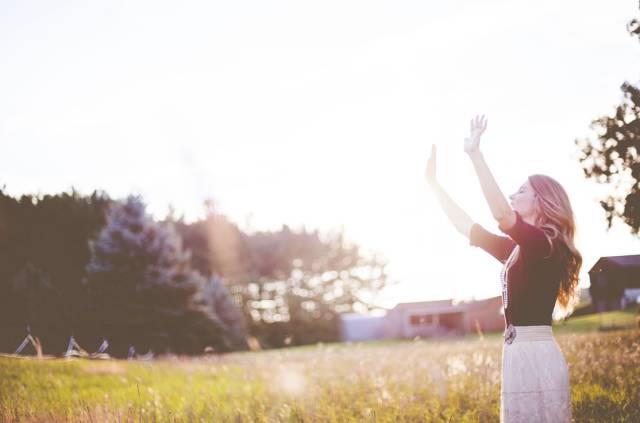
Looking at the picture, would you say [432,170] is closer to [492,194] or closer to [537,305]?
[492,194]

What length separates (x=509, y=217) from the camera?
2.51m

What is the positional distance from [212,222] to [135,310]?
22765 mm

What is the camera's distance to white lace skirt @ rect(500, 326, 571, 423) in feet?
9.28

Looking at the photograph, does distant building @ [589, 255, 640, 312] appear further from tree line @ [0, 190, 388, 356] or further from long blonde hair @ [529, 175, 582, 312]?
tree line @ [0, 190, 388, 356]

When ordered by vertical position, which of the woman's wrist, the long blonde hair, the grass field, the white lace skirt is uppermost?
the woman's wrist

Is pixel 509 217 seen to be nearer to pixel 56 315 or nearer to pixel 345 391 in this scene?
pixel 345 391

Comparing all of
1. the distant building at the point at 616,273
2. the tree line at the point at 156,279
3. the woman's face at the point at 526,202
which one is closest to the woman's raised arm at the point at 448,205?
the woman's face at the point at 526,202

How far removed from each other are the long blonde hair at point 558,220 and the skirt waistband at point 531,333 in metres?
0.34

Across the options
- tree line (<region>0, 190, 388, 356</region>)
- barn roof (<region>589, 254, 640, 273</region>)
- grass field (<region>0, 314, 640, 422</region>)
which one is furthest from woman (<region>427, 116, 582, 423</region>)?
tree line (<region>0, 190, 388, 356</region>)

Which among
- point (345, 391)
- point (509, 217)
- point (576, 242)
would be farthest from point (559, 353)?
point (345, 391)

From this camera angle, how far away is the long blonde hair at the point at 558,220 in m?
2.85

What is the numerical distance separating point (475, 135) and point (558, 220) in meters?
0.70

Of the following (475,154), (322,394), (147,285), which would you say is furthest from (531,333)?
(147,285)

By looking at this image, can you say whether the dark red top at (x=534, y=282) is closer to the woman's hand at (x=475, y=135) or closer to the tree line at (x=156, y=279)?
the woman's hand at (x=475, y=135)
